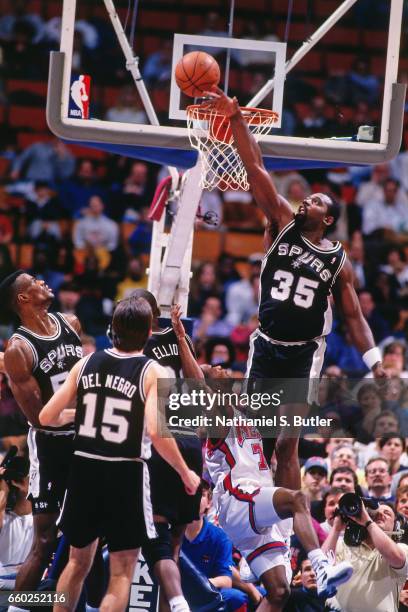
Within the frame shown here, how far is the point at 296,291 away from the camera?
7781 mm

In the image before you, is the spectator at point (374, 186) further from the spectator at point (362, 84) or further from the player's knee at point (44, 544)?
the player's knee at point (44, 544)

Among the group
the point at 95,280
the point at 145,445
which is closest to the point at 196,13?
the point at 95,280

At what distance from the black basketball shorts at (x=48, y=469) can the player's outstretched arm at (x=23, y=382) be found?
165 millimetres

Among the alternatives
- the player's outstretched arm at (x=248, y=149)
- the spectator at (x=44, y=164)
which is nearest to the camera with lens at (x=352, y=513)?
the player's outstretched arm at (x=248, y=149)

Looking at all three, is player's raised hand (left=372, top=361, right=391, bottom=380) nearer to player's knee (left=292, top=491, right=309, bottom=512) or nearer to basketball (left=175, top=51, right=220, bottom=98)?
player's knee (left=292, top=491, right=309, bottom=512)

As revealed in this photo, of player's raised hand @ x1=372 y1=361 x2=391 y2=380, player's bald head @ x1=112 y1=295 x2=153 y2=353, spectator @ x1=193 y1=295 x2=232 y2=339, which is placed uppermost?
player's bald head @ x1=112 y1=295 x2=153 y2=353

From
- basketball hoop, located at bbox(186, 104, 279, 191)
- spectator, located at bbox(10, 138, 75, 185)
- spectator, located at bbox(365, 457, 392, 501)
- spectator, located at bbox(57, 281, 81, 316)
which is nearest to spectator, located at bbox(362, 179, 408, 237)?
spectator, located at bbox(10, 138, 75, 185)

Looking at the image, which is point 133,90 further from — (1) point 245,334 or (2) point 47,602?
(2) point 47,602

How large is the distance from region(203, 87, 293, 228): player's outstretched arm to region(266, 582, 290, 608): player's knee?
2.47 m

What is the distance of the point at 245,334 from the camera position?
45.2 feet

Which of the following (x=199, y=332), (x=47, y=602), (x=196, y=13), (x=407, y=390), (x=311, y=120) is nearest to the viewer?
(x=47, y=602)

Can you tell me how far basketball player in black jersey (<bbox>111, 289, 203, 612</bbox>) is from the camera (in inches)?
274

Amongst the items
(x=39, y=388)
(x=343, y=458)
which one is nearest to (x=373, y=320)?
(x=343, y=458)

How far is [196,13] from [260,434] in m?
10.7
